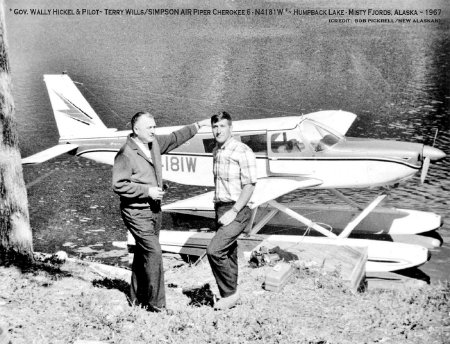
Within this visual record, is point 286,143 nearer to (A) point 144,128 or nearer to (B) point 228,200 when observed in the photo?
(B) point 228,200

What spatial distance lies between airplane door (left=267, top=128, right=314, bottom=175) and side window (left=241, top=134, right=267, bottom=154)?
82 millimetres

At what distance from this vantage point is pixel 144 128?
5055mm

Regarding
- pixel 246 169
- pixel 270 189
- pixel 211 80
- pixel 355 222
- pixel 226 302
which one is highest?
pixel 211 80

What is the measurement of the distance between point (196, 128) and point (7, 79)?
82.2 inches

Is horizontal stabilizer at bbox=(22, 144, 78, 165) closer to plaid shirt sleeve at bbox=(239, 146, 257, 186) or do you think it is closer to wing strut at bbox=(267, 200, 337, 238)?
wing strut at bbox=(267, 200, 337, 238)

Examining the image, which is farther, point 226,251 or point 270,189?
point 270,189

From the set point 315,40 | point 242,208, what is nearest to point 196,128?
point 242,208

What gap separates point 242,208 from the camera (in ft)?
17.2

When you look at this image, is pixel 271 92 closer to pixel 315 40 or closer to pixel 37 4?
pixel 315 40

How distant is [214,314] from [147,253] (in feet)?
2.98

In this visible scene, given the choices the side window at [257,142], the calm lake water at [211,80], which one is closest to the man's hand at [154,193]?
the side window at [257,142]

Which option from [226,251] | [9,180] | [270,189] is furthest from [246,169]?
[270,189]

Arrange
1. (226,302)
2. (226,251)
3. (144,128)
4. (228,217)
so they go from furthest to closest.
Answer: (226,302)
(226,251)
(228,217)
(144,128)

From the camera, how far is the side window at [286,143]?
9311 mm
